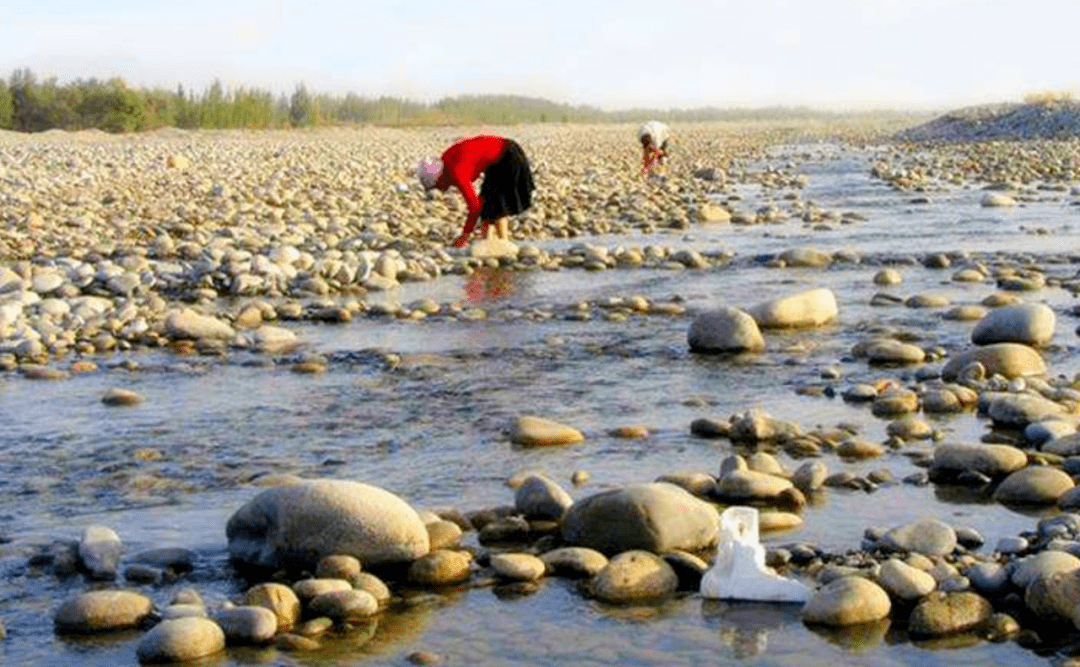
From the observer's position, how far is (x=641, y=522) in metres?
5.32

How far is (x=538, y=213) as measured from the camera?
62.4 feet

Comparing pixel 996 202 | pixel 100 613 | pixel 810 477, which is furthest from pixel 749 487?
pixel 996 202

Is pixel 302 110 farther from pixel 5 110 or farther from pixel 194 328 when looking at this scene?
pixel 194 328

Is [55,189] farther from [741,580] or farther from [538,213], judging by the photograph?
[741,580]

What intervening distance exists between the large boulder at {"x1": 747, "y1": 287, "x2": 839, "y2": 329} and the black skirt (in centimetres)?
429

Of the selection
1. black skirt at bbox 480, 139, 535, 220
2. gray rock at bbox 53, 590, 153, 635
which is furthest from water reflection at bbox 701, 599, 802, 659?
black skirt at bbox 480, 139, 535, 220

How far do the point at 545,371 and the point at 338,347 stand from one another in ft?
5.23

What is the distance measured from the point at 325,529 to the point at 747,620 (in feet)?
4.61

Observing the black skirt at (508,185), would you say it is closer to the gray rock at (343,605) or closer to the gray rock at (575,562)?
the gray rock at (575,562)

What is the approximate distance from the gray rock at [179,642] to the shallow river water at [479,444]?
0.05m

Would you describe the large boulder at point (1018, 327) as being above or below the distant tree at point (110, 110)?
below

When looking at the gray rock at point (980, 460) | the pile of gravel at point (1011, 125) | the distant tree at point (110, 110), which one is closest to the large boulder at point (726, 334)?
the gray rock at point (980, 460)

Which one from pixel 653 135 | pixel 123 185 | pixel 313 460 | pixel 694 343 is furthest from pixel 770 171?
pixel 313 460

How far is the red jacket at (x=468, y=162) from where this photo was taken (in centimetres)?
1384
